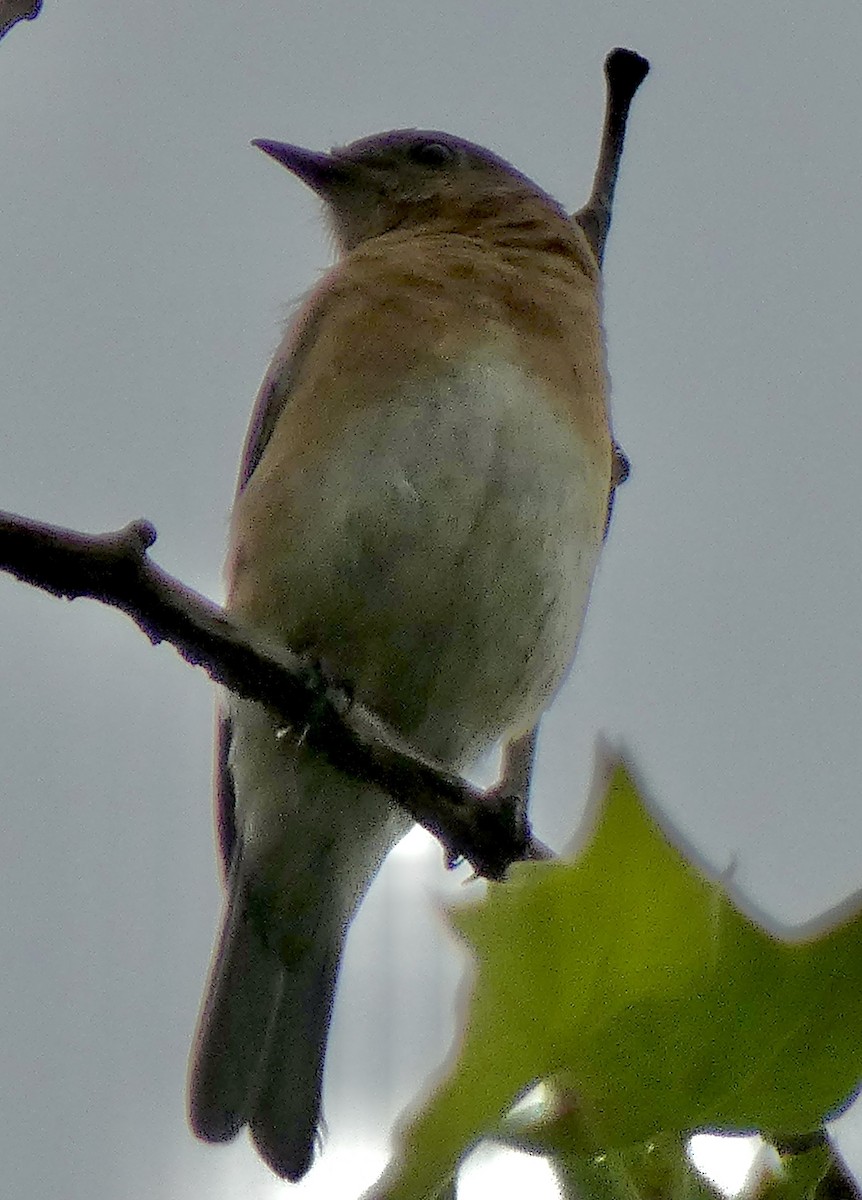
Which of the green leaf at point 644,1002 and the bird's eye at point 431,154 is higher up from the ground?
the bird's eye at point 431,154

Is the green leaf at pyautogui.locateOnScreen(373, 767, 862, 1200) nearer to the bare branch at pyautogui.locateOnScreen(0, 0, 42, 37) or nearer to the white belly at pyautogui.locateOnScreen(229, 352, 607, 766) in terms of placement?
the bare branch at pyautogui.locateOnScreen(0, 0, 42, 37)

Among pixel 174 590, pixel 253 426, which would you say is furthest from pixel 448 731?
pixel 174 590

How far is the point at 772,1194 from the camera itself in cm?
89

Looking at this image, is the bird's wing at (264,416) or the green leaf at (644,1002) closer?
the green leaf at (644,1002)

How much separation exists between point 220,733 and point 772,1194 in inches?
102

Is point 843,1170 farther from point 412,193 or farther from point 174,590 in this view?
point 412,193

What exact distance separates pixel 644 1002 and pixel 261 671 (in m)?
1.04

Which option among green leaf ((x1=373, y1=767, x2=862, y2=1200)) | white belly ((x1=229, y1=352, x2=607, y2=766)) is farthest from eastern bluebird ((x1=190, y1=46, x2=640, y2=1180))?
green leaf ((x1=373, y1=767, x2=862, y2=1200))

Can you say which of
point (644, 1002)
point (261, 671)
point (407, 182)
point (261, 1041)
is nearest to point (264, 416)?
point (407, 182)

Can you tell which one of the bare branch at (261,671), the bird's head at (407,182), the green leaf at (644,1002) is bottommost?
the green leaf at (644,1002)

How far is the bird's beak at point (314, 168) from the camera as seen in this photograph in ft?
13.5

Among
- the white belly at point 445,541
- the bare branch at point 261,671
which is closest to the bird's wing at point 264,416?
the white belly at point 445,541

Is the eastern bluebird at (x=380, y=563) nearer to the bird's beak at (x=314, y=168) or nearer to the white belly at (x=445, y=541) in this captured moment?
the white belly at (x=445, y=541)

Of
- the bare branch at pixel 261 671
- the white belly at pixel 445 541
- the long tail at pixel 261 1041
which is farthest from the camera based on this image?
the long tail at pixel 261 1041
